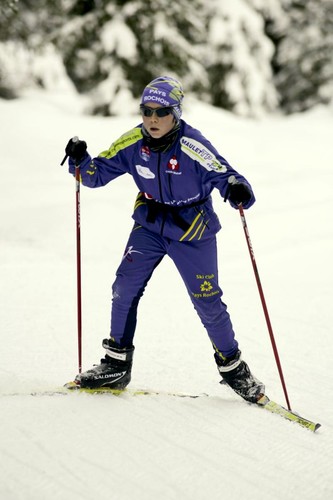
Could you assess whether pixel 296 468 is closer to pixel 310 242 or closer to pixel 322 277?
pixel 322 277

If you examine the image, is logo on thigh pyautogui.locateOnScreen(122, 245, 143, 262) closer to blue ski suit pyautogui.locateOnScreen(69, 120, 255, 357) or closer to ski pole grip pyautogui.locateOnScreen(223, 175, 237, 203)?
blue ski suit pyautogui.locateOnScreen(69, 120, 255, 357)

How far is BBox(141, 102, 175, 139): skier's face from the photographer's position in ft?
12.5

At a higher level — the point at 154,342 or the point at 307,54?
the point at 307,54

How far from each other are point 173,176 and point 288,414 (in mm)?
1829

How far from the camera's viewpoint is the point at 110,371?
14.0 ft

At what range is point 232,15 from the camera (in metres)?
20.5

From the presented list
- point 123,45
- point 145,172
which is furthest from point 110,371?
point 123,45

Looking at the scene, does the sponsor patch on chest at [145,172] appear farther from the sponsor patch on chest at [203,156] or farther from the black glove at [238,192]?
the black glove at [238,192]

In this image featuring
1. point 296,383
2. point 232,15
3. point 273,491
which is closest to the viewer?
point 273,491

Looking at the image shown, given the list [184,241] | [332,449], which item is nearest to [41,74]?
[184,241]

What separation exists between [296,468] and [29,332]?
319 cm

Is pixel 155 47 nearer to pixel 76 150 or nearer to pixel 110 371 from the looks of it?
pixel 76 150

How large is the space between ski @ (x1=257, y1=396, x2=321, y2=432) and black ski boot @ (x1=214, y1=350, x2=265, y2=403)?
0.06 meters

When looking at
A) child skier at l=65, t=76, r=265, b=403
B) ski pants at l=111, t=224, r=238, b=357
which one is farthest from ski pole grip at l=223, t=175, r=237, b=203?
ski pants at l=111, t=224, r=238, b=357
